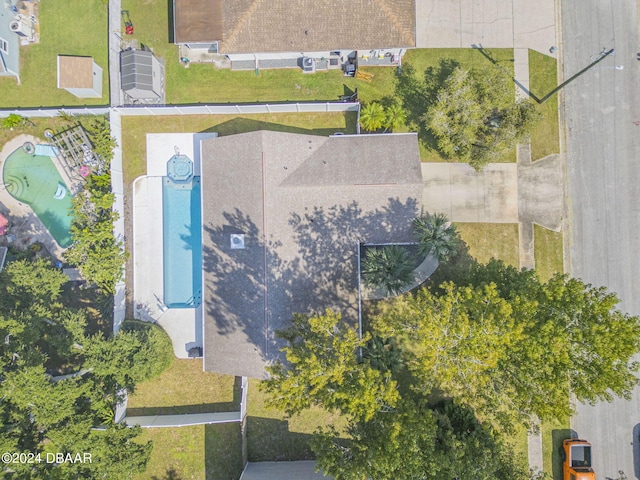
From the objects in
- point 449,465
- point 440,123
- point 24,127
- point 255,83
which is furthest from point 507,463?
point 24,127

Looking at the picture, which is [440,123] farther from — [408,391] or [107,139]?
[107,139]

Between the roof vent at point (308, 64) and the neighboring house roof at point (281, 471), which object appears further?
the roof vent at point (308, 64)

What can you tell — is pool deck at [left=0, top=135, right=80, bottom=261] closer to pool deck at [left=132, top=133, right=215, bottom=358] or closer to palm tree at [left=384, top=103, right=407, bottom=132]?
pool deck at [left=132, top=133, right=215, bottom=358]

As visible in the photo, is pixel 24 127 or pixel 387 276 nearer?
pixel 387 276

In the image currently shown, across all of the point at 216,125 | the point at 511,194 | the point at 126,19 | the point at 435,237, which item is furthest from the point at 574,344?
the point at 126,19

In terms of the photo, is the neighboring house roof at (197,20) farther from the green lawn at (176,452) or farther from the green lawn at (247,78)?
the green lawn at (176,452)

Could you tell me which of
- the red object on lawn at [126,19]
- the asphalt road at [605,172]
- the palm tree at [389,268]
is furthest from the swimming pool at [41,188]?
the asphalt road at [605,172]
